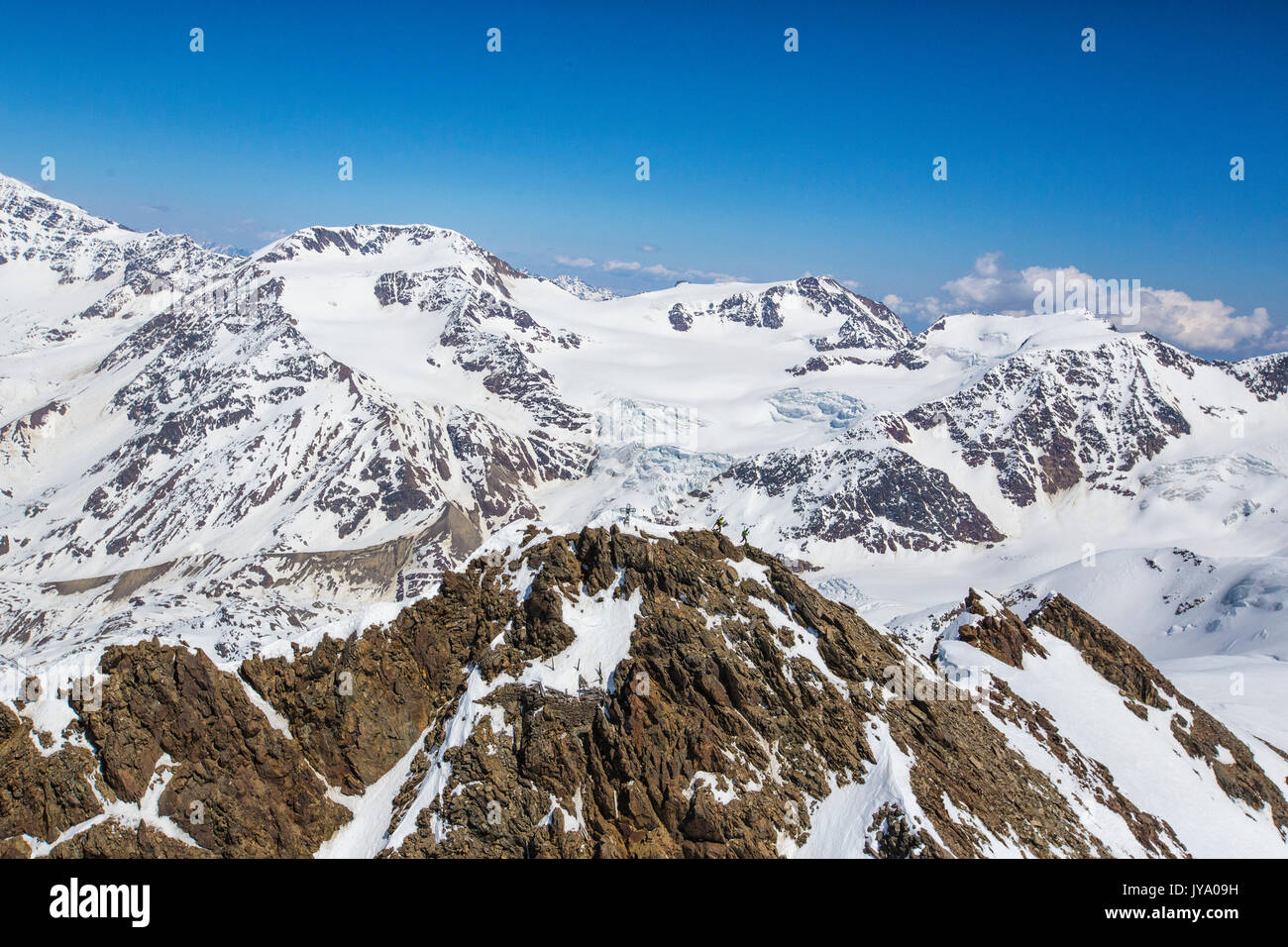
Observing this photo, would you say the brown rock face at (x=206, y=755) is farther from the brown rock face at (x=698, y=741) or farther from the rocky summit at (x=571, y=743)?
the brown rock face at (x=698, y=741)

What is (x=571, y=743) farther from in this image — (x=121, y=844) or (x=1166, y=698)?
(x=1166, y=698)
